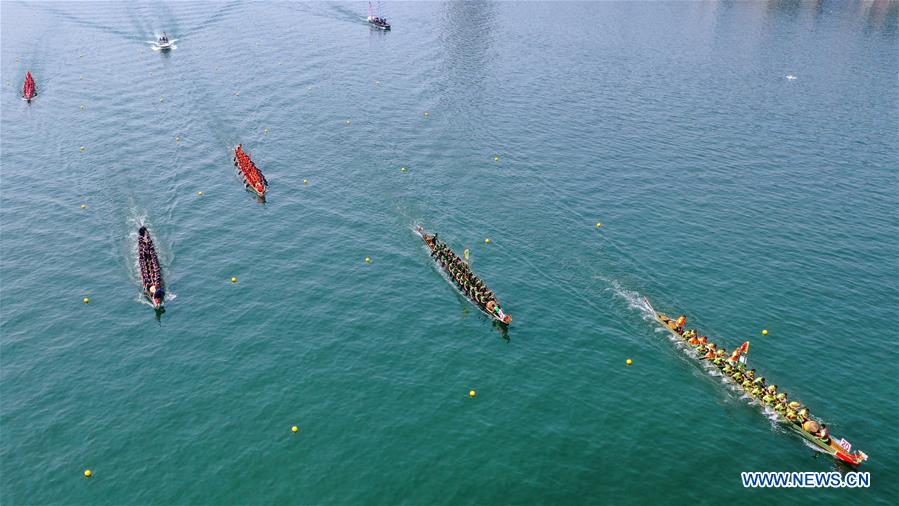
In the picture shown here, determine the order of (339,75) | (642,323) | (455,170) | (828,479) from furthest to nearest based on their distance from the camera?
1. (339,75)
2. (455,170)
3. (642,323)
4. (828,479)

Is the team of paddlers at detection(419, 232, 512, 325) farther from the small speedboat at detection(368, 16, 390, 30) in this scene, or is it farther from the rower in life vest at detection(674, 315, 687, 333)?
the small speedboat at detection(368, 16, 390, 30)

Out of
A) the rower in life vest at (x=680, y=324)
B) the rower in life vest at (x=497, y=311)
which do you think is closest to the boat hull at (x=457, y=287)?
the rower in life vest at (x=497, y=311)

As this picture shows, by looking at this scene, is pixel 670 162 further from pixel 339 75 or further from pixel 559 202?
pixel 339 75

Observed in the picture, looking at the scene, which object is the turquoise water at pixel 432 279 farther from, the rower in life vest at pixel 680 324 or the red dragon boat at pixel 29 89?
the red dragon boat at pixel 29 89

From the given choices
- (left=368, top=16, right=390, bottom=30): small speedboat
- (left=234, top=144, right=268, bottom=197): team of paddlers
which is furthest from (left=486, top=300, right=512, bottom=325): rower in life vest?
(left=368, top=16, right=390, bottom=30): small speedboat


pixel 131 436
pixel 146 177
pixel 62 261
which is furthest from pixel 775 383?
pixel 146 177
